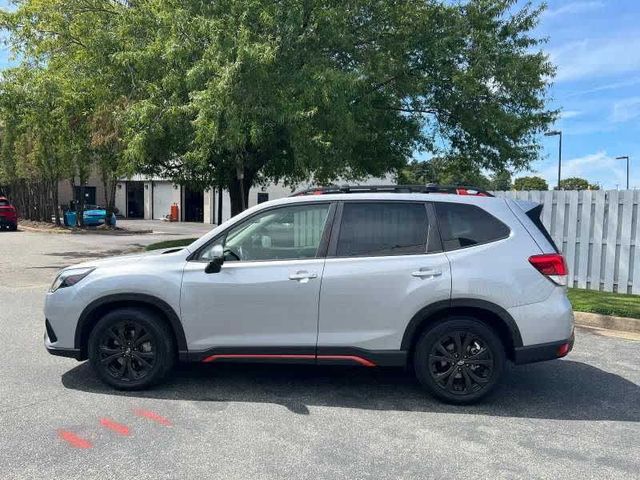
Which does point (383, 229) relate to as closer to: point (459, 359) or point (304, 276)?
point (304, 276)

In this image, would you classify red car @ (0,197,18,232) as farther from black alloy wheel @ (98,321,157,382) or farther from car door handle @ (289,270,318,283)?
car door handle @ (289,270,318,283)

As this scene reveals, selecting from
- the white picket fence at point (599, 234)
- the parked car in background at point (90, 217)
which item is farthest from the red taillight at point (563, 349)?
the parked car in background at point (90, 217)

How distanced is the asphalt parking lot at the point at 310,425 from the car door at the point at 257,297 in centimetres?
52

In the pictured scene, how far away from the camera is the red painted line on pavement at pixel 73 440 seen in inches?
148

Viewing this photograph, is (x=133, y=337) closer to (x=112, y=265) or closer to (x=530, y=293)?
(x=112, y=265)

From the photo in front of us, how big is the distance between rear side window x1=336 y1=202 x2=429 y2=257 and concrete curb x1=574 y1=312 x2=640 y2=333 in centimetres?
440

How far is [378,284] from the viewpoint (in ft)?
14.9

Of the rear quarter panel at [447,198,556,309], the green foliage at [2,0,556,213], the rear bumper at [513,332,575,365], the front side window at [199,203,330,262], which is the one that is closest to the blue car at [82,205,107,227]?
the green foliage at [2,0,556,213]

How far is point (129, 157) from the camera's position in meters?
12.1

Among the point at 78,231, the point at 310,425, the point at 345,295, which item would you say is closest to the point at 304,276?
the point at 345,295

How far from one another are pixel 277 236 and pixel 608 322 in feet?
17.4

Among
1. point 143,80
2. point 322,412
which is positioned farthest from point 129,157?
point 322,412

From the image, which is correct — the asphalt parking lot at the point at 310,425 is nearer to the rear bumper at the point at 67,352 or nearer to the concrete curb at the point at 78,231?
the rear bumper at the point at 67,352

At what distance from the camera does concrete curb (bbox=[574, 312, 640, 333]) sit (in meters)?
7.52
